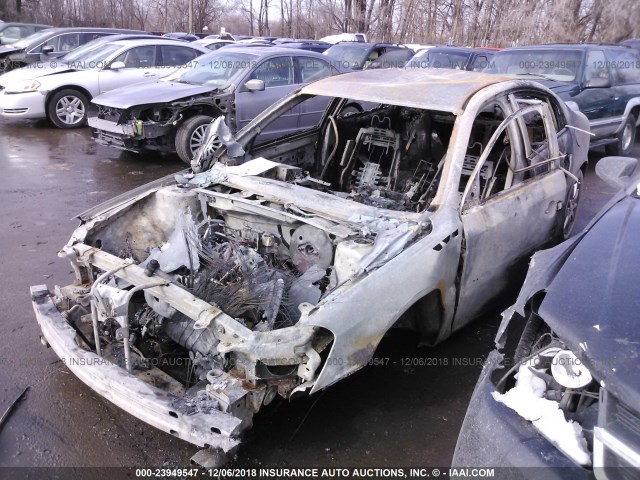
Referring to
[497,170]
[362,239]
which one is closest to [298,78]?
[497,170]

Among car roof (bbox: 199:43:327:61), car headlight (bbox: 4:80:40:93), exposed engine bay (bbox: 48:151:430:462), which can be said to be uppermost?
car roof (bbox: 199:43:327:61)

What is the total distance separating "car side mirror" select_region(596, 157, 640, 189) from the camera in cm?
329

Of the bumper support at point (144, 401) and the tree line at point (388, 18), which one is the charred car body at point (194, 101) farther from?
the tree line at point (388, 18)

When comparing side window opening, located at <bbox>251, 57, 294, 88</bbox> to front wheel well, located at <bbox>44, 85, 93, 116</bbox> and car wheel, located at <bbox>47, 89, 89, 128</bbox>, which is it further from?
car wheel, located at <bbox>47, 89, 89, 128</bbox>

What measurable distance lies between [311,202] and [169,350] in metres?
1.23

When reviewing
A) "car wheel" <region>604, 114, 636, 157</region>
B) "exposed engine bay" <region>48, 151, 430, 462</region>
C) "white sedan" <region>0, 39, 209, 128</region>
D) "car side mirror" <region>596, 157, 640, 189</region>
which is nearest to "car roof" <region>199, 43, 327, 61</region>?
"white sedan" <region>0, 39, 209, 128</region>

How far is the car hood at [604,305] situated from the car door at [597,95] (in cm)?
590

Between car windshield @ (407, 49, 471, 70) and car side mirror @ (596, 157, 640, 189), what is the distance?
349 inches

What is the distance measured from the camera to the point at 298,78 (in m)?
8.50

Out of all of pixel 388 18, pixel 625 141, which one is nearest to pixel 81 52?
pixel 625 141

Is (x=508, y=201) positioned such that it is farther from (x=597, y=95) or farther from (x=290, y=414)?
(x=597, y=95)

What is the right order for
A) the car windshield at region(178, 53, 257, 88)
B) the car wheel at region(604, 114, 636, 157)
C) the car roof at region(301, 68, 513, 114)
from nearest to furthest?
the car roof at region(301, 68, 513, 114) < the car windshield at region(178, 53, 257, 88) < the car wheel at region(604, 114, 636, 157)

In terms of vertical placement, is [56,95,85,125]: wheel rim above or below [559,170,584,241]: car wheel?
above

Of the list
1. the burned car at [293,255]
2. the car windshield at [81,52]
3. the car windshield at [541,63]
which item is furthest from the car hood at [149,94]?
the car windshield at [541,63]
